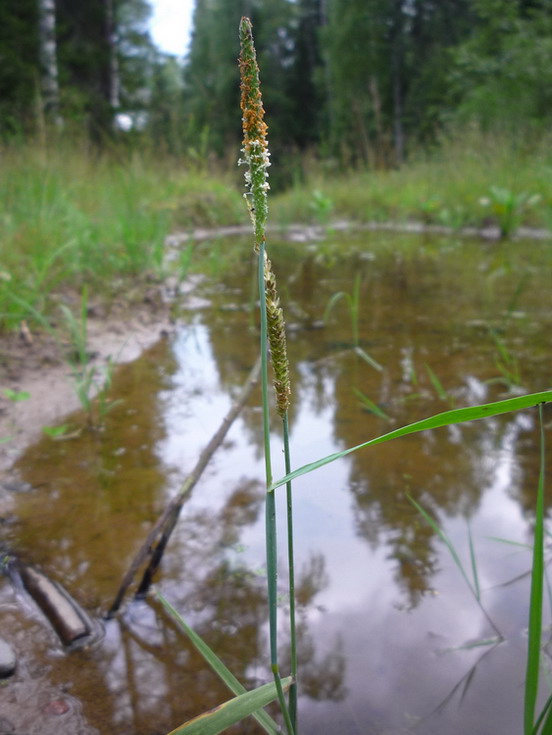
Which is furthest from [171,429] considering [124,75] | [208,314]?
[124,75]

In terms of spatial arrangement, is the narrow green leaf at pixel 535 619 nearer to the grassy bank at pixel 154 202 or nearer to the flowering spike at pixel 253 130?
the flowering spike at pixel 253 130

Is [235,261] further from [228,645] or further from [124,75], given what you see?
[124,75]

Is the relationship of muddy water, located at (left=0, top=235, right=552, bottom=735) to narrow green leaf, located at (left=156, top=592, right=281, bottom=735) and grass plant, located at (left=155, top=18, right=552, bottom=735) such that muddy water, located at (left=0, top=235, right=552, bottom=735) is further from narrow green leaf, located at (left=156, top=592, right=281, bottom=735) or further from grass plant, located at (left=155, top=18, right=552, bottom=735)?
grass plant, located at (left=155, top=18, right=552, bottom=735)

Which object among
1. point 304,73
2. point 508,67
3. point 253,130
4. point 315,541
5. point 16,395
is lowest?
point 315,541

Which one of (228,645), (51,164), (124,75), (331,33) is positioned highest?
(331,33)

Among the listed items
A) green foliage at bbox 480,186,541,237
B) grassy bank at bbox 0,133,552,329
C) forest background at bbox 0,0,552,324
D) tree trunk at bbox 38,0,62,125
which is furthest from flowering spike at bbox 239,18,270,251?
tree trunk at bbox 38,0,62,125

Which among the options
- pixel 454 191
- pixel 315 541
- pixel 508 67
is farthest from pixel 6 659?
pixel 508 67

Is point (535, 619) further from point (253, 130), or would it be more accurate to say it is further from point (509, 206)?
point (509, 206)

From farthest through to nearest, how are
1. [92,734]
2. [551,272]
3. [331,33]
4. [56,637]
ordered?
[331,33]
[551,272]
[56,637]
[92,734]
